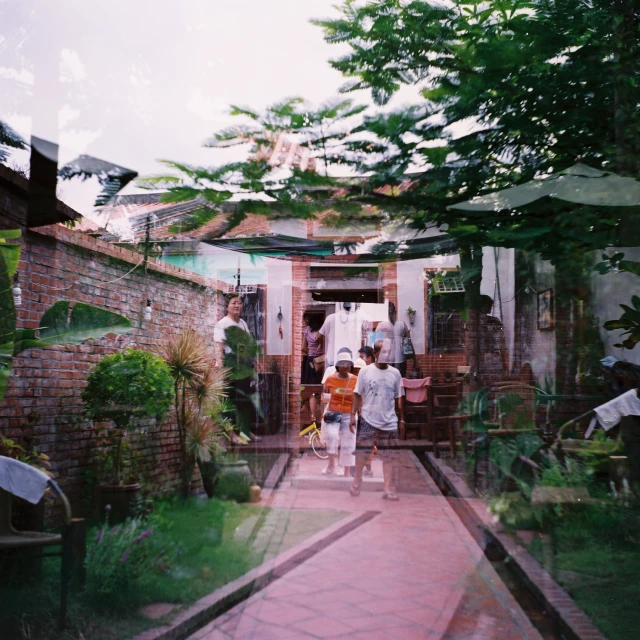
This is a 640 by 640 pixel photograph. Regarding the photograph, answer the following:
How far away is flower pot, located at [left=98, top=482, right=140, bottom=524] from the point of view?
2082 mm

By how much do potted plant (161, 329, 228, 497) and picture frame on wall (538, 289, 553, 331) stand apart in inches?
36.4

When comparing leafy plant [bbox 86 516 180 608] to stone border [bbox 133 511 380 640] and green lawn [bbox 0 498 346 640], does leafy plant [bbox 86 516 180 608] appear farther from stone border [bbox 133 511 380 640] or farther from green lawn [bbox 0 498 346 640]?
stone border [bbox 133 511 380 640]

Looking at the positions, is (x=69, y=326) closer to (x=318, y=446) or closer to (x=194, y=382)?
(x=194, y=382)

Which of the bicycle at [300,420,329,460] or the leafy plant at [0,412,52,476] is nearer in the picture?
the bicycle at [300,420,329,460]

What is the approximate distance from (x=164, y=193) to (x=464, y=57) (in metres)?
0.93

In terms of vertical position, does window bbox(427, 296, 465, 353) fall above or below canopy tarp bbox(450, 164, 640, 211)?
below

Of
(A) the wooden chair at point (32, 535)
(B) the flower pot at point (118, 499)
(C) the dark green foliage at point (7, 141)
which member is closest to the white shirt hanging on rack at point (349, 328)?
(B) the flower pot at point (118, 499)

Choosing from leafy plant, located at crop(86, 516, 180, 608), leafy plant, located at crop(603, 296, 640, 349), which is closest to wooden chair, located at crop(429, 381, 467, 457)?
leafy plant, located at crop(603, 296, 640, 349)

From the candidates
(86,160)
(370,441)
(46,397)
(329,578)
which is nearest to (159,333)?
(46,397)

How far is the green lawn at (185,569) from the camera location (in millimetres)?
1977

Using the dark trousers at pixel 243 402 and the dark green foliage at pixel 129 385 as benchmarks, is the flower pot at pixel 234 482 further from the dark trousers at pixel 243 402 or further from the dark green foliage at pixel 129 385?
the dark green foliage at pixel 129 385

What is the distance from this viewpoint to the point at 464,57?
185cm

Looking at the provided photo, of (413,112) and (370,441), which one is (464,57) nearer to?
(413,112)

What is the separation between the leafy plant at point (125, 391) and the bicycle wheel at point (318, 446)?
0.47m
